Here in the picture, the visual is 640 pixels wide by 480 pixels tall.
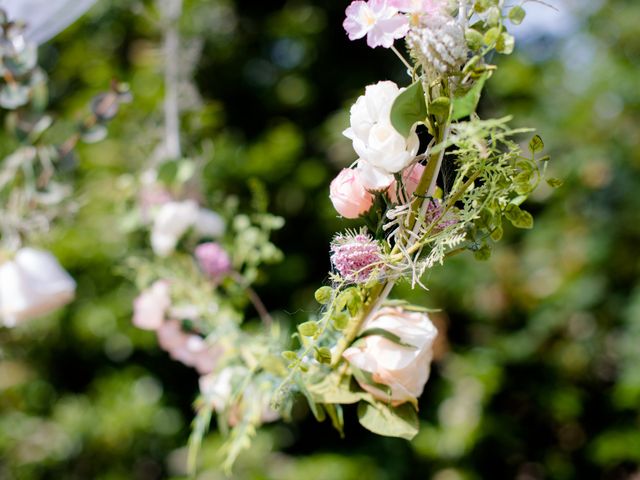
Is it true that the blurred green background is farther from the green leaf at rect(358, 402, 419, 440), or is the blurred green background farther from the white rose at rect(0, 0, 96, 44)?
the green leaf at rect(358, 402, 419, 440)

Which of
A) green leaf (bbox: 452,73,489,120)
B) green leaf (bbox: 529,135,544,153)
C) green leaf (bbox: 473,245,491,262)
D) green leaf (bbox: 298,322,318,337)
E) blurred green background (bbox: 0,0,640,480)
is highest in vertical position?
green leaf (bbox: 452,73,489,120)

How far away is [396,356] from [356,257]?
0.09 meters

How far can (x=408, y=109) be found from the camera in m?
0.40

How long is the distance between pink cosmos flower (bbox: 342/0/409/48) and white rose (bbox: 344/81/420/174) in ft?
0.10

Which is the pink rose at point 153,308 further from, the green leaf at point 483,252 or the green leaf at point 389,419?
the green leaf at point 483,252

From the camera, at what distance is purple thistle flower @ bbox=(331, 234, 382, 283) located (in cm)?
41

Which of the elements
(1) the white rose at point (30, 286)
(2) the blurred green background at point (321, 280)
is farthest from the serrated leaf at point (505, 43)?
(2) the blurred green background at point (321, 280)

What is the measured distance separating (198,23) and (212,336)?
1.75 m

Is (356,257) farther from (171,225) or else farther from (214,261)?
(171,225)

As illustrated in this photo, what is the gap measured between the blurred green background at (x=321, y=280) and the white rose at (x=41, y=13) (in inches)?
34.8

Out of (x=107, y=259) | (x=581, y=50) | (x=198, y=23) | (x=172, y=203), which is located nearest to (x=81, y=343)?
(x=107, y=259)

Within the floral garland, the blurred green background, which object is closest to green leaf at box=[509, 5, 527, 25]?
the floral garland

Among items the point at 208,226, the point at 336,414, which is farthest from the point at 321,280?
the point at 336,414

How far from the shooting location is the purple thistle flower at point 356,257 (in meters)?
0.41
